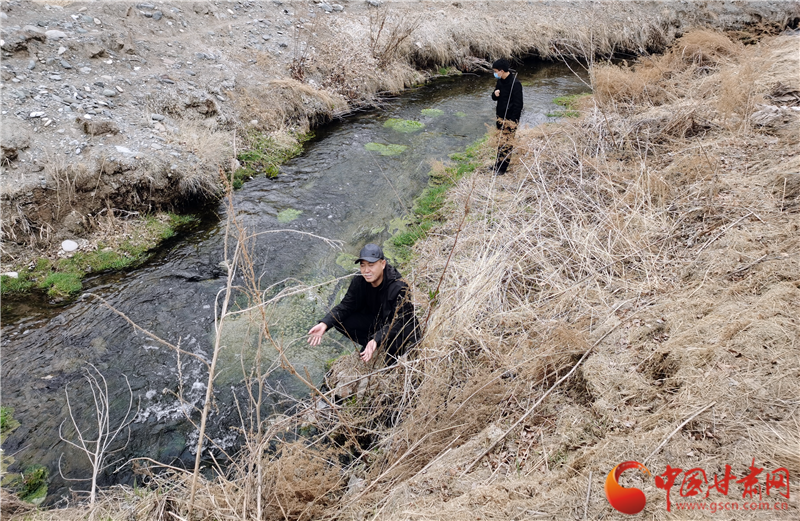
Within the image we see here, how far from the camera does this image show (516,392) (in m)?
2.96

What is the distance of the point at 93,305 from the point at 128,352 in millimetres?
989

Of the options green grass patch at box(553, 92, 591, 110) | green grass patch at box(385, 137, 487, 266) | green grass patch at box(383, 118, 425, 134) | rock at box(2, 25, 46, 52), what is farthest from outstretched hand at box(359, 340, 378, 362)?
green grass patch at box(553, 92, 591, 110)

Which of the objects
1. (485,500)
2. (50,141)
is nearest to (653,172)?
(485,500)

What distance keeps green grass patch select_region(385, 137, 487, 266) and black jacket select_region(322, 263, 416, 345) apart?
178cm

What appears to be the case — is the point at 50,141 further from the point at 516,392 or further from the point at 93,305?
the point at 516,392

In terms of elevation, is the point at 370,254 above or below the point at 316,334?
above

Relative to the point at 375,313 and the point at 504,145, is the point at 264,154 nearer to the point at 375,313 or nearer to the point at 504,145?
the point at 504,145

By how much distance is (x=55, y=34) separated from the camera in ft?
23.2

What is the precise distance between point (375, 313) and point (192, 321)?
7.50 ft

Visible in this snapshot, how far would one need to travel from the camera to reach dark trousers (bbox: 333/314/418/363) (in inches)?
138

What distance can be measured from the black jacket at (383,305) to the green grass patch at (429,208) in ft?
5.84

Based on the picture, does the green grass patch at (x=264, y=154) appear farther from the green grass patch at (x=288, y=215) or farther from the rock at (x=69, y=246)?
the rock at (x=69, y=246)

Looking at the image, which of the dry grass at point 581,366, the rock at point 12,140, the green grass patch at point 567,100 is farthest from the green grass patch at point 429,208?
the rock at point 12,140

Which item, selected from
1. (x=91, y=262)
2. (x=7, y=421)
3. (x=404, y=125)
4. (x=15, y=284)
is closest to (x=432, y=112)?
(x=404, y=125)
